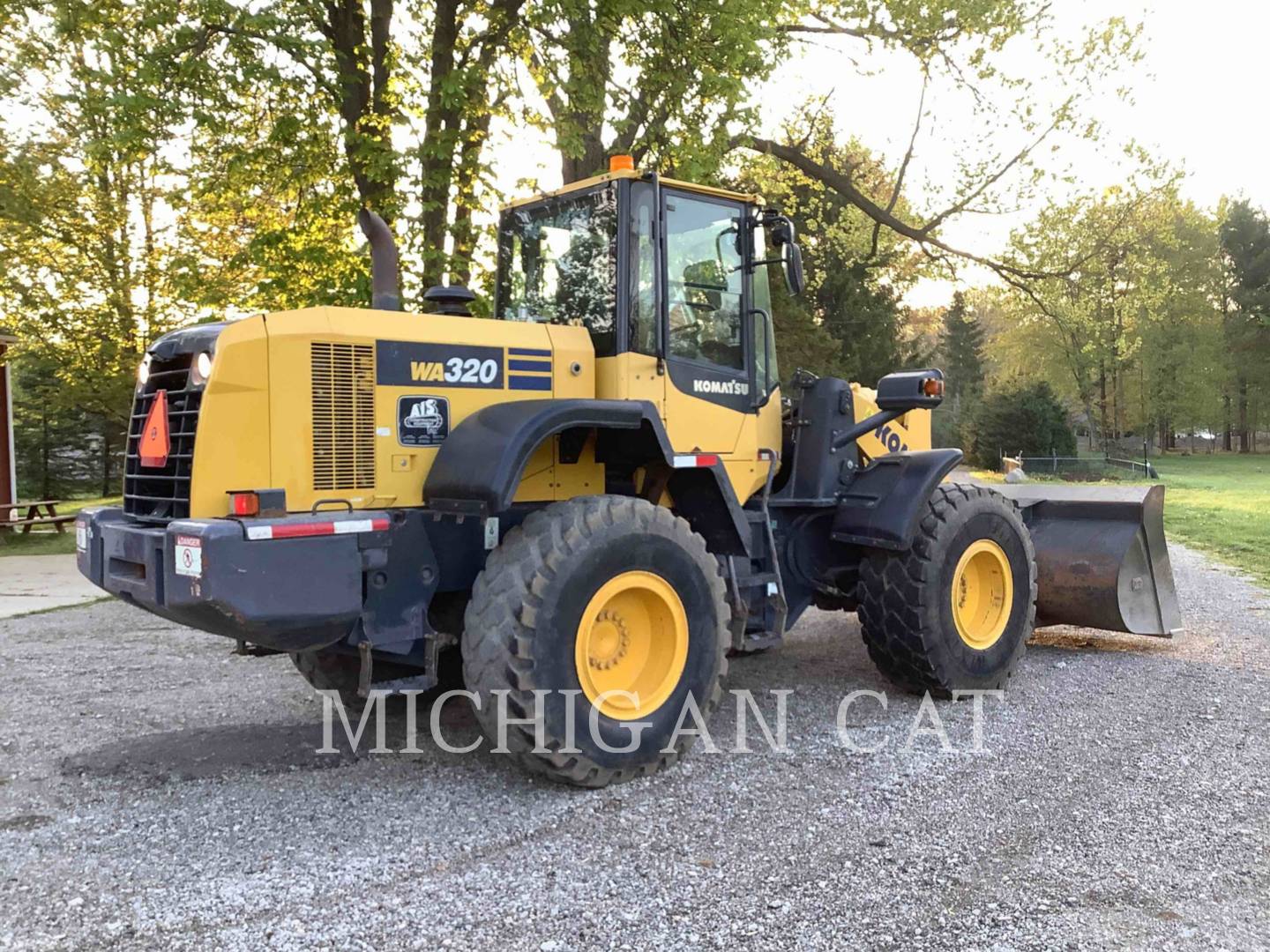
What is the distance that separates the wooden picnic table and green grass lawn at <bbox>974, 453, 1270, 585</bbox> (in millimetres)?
16703

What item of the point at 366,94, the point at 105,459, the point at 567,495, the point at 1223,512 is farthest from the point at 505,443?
the point at 105,459

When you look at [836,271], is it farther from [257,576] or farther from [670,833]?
[257,576]

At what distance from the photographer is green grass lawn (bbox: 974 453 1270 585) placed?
514 inches

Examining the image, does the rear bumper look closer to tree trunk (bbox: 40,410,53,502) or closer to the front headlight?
the front headlight

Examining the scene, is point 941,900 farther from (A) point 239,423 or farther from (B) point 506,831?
(A) point 239,423

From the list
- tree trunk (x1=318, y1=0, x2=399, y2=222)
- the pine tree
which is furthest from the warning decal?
the pine tree

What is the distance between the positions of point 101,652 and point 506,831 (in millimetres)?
5045

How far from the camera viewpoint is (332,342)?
4312 millimetres

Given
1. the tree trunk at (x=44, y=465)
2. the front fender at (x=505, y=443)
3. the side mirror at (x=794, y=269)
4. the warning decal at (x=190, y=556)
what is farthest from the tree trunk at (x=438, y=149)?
the tree trunk at (x=44, y=465)

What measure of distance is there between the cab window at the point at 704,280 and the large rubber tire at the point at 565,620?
118 centimetres

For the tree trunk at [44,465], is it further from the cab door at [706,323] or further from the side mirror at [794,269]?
the side mirror at [794,269]

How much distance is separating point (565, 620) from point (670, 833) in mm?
944

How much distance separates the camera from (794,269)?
5461 mm

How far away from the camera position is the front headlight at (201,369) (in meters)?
4.19
